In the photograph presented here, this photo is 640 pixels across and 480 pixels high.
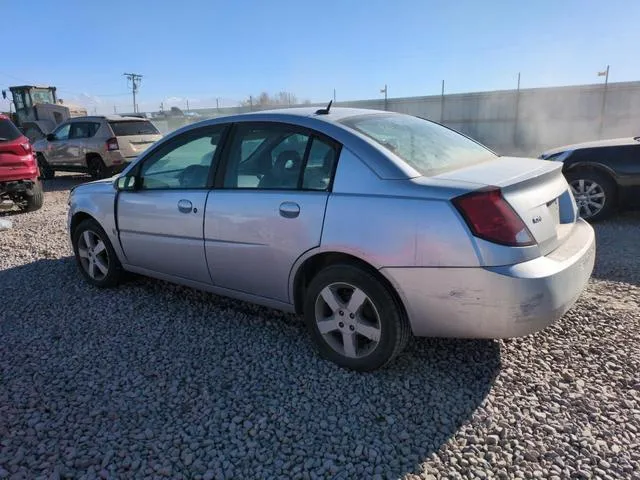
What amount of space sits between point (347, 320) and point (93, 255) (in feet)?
9.47

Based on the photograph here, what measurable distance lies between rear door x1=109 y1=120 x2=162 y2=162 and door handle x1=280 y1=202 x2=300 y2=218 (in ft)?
32.1

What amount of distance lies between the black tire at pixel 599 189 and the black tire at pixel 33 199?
28.5ft

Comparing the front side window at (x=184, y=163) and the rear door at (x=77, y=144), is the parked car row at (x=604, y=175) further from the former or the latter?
the rear door at (x=77, y=144)

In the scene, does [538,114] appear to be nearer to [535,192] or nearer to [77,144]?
[77,144]

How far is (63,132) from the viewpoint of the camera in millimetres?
12891

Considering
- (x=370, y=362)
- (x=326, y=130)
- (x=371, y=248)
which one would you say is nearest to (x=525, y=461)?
(x=370, y=362)

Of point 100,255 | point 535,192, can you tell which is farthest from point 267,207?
point 100,255

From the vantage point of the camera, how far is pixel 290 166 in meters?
3.19

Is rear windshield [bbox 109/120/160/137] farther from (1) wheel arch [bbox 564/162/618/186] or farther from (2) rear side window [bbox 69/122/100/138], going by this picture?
(1) wheel arch [bbox 564/162/618/186]

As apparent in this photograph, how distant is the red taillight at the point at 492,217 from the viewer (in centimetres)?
246

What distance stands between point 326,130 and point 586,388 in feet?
7.04

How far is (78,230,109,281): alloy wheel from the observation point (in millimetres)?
4574

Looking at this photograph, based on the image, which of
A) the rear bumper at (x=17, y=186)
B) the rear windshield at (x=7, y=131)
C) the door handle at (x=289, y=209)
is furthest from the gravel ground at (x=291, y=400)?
the rear windshield at (x=7, y=131)

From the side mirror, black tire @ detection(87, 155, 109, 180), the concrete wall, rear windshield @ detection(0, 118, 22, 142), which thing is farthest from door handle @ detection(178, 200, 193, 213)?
the concrete wall
